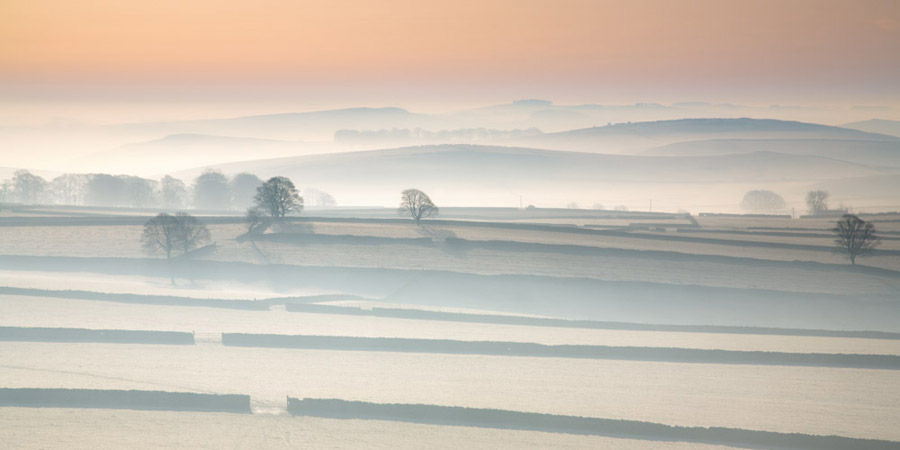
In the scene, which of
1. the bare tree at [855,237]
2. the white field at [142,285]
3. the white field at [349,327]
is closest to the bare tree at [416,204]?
the white field at [142,285]

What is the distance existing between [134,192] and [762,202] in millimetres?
136735

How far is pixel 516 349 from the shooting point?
1596 inches

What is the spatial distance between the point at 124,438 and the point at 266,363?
11291 millimetres

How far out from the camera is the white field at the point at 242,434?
25.5 m

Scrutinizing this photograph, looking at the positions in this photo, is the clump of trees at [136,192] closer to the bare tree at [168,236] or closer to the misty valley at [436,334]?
the misty valley at [436,334]

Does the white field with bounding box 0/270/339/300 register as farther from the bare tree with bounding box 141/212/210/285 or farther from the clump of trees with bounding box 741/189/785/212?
the clump of trees with bounding box 741/189/785/212

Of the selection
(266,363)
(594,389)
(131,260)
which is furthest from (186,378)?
(131,260)

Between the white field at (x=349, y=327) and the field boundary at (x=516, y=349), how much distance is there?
4.66 feet

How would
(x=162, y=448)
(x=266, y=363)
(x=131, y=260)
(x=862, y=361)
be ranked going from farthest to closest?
1. (x=131, y=260)
2. (x=862, y=361)
3. (x=266, y=363)
4. (x=162, y=448)

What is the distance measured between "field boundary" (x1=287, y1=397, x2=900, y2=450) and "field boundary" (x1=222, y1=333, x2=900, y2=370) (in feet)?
37.6

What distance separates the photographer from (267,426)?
90.5ft

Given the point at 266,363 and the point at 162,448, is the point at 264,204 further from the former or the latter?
the point at 162,448

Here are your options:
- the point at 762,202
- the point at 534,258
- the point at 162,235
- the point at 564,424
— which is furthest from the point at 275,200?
the point at 762,202

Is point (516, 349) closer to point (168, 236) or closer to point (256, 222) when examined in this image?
point (168, 236)
